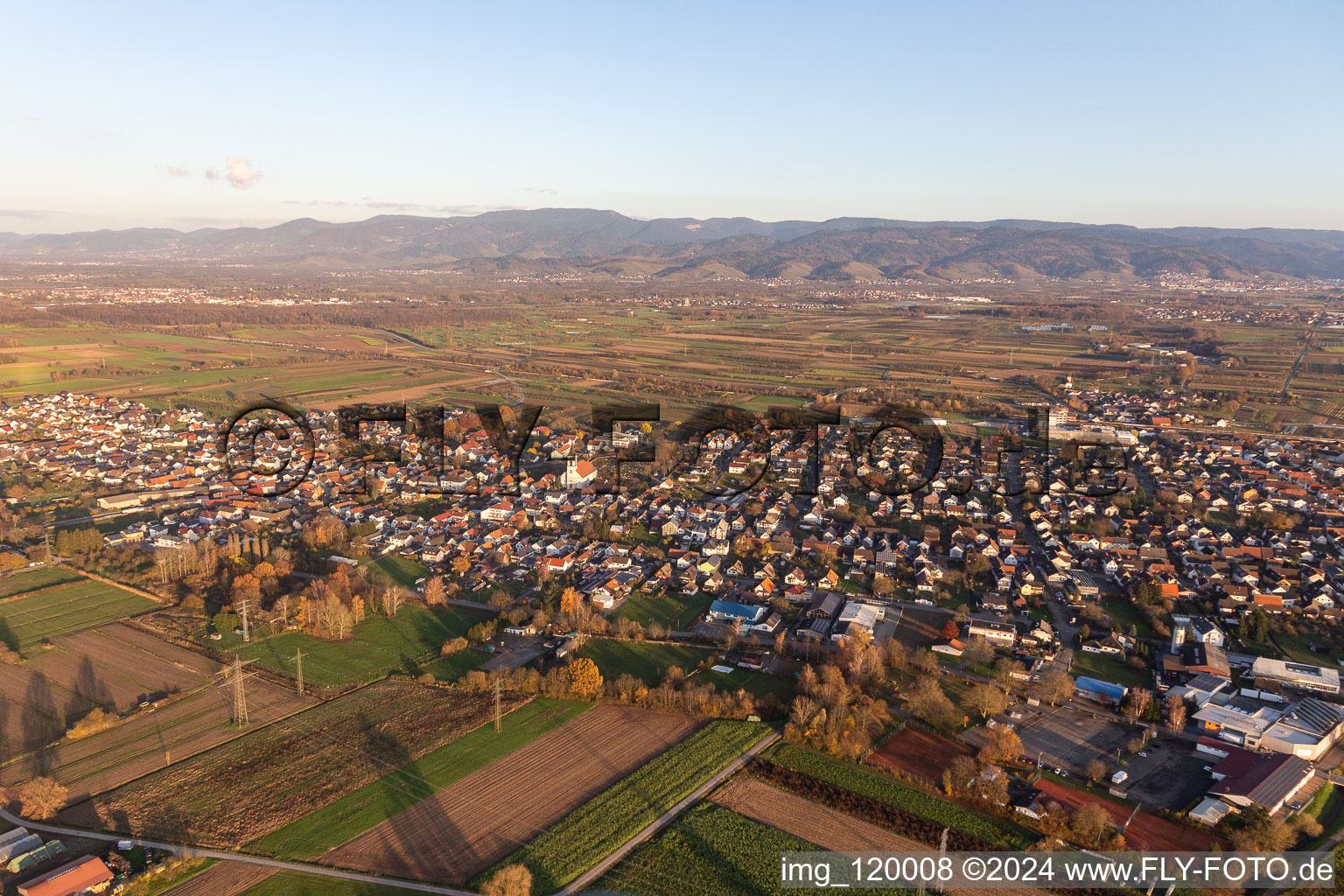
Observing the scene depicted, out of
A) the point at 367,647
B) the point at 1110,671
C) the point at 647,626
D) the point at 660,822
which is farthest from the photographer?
the point at 647,626

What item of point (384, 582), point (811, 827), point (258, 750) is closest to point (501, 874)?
point (811, 827)

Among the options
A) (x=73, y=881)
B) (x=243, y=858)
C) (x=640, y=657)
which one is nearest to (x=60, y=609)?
(x=73, y=881)

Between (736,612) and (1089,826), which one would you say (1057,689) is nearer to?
(1089,826)

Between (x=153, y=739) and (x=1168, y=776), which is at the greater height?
(x=153, y=739)

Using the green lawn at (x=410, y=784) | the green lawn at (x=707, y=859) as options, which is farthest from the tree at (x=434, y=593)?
the green lawn at (x=707, y=859)

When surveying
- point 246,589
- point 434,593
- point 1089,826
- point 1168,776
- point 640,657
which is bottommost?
point 1168,776

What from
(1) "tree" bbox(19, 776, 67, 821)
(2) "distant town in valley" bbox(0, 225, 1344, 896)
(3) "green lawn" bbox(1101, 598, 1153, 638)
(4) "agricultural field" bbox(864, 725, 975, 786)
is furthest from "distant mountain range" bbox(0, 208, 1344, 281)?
(1) "tree" bbox(19, 776, 67, 821)

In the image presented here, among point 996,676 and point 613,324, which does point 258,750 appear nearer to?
point 996,676
